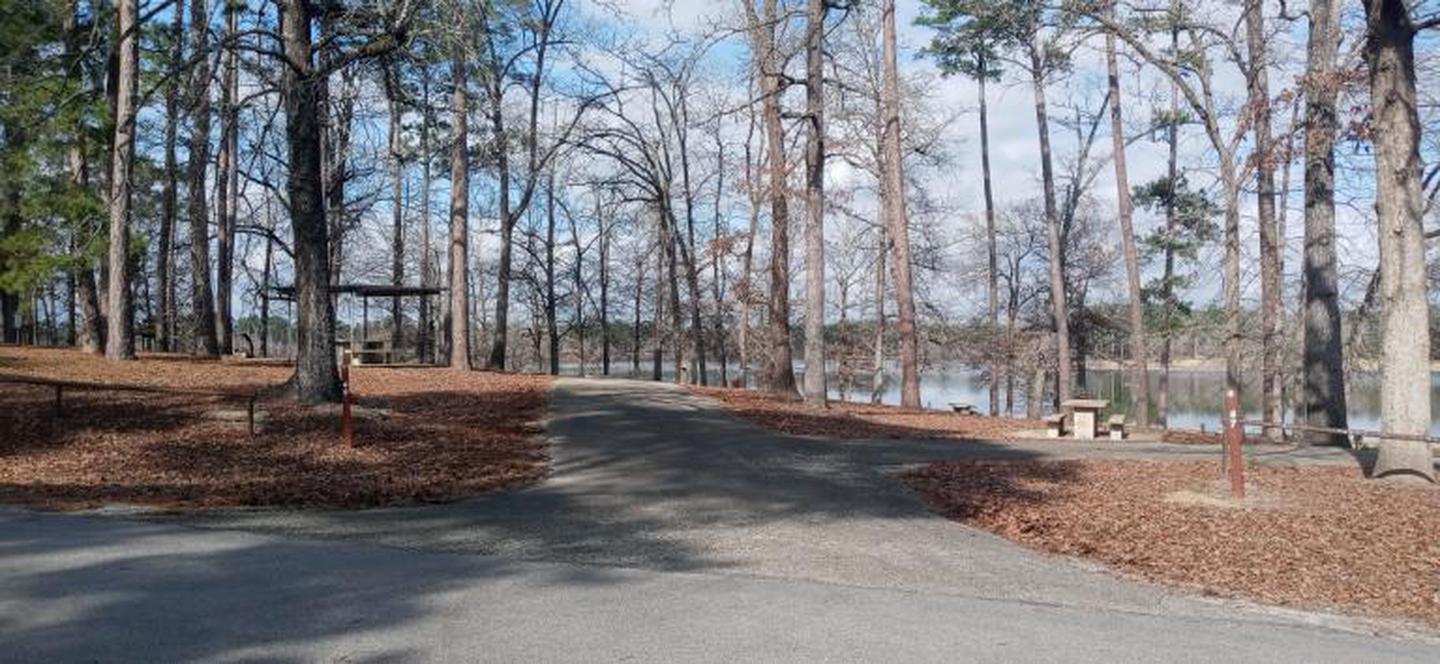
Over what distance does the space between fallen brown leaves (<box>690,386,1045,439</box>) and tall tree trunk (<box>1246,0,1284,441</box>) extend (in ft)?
19.0

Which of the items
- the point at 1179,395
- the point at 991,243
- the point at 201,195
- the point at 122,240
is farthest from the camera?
the point at 1179,395

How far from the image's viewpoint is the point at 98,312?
2266 centimetres

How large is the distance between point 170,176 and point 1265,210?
24507 mm

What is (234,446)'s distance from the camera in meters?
11.8

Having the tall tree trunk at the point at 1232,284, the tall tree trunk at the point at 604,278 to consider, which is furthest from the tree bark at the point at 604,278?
the tall tree trunk at the point at 1232,284

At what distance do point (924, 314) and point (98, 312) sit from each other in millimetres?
29085

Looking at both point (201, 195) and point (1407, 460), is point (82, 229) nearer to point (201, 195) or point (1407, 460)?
point (201, 195)

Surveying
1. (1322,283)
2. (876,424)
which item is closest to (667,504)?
(876,424)

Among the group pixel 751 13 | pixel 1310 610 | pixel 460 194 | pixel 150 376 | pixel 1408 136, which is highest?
pixel 751 13

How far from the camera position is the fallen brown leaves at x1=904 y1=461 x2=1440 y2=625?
702 centimetres

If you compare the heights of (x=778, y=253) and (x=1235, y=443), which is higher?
(x=778, y=253)

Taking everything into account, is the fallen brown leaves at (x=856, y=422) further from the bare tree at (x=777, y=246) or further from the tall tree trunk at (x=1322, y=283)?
the tall tree trunk at (x=1322, y=283)

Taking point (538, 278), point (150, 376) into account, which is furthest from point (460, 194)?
point (538, 278)

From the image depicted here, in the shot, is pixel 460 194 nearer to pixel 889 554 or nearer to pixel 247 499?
pixel 247 499
